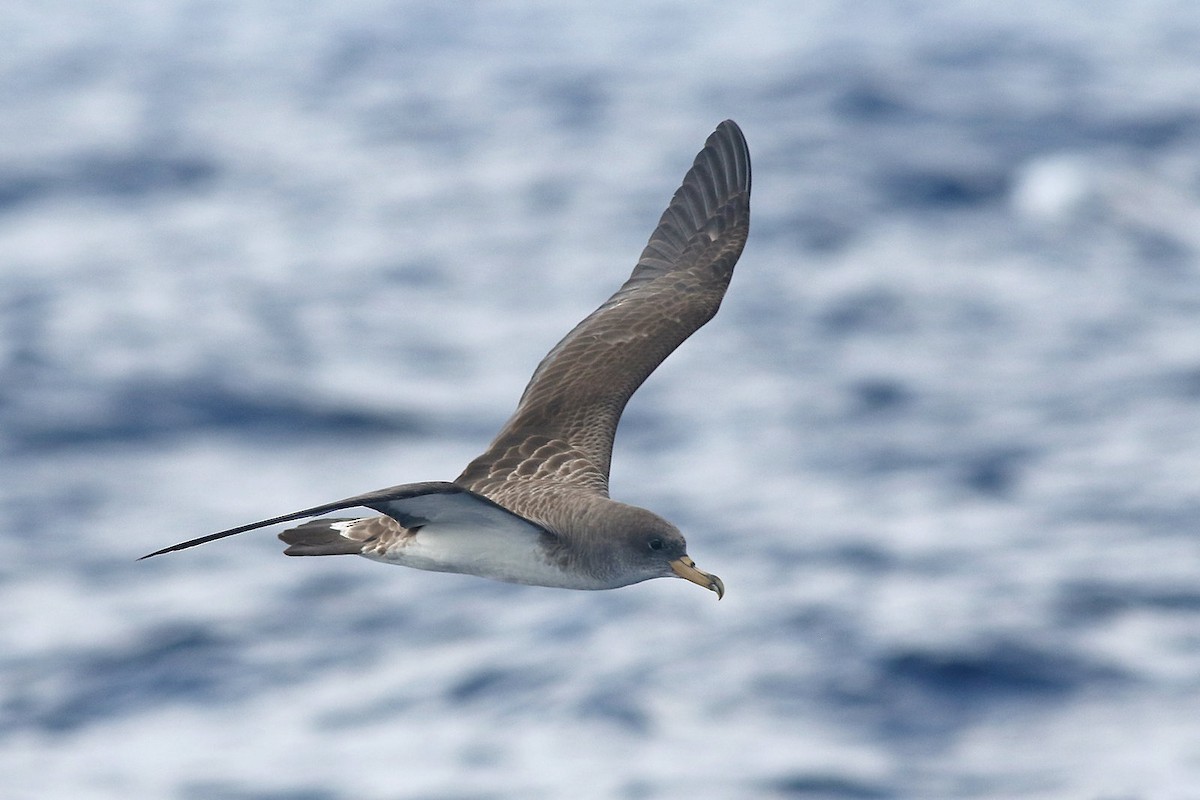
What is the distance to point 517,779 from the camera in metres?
27.3

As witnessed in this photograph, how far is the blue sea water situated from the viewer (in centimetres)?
2833

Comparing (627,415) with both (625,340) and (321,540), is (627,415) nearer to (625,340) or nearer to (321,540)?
(625,340)

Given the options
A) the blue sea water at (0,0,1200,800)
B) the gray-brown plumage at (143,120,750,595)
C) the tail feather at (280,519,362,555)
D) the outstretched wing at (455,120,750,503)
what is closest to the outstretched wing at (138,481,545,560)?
the gray-brown plumage at (143,120,750,595)

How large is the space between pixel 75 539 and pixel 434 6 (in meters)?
37.9

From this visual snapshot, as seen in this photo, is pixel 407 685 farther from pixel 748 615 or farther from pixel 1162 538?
pixel 1162 538

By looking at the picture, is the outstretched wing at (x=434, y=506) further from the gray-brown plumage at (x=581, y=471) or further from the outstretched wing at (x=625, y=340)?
the outstretched wing at (x=625, y=340)

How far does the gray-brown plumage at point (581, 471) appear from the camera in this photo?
34.1 ft

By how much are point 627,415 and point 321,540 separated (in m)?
25.1

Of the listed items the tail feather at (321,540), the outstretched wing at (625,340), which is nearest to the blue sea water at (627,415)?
the outstretched wing at (625,340)

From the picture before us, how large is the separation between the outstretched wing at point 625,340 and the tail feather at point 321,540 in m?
0.89

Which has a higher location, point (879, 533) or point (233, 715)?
point (879, 533)

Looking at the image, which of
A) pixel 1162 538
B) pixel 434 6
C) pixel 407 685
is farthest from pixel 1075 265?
pixel 434 6

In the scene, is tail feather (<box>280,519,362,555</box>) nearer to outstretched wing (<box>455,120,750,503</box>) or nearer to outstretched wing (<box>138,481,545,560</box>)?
outstretched wing (<box>138,481,545,560</box>)

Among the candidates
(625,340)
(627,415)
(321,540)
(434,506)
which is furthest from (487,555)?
(627,415)
